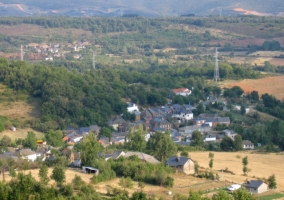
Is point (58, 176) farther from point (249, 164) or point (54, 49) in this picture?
point (54, 49)

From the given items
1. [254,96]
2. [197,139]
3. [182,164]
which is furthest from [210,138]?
[182,164]

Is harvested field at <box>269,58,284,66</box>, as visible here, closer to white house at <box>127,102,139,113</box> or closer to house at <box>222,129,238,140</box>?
white house at <box>127,102,139,113</box>

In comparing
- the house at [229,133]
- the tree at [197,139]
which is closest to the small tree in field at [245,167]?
the tree at [197,139]

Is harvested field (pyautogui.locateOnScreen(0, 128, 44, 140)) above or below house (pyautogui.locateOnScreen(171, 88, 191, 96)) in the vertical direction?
below

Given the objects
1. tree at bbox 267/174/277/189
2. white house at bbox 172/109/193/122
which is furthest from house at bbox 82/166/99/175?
white house at bbox 172/109/193/122

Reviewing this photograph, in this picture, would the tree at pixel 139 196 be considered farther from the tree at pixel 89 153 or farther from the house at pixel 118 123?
the house at pixel 118 123
